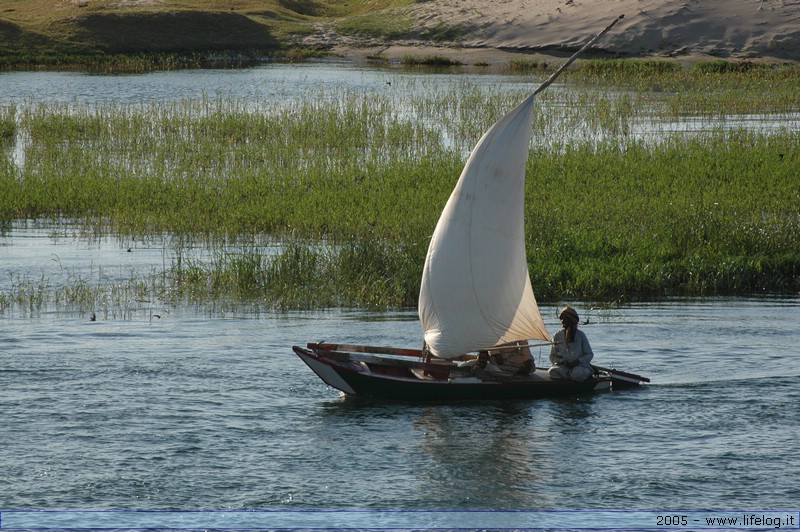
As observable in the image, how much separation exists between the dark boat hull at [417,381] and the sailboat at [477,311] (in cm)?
1

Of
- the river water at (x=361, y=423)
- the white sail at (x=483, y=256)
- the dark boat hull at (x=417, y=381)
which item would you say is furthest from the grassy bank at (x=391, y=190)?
the dark boat hull at (x=417, y=381)

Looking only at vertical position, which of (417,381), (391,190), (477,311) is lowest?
(417,381)

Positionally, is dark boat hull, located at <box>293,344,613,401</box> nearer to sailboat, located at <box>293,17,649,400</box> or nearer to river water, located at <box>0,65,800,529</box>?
sailboat, located at <box>293,17,649,400</box>

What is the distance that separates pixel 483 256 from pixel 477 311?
2.74ft

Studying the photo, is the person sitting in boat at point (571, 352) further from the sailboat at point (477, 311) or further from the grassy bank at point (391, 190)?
the grassy bank at point (391, 190)

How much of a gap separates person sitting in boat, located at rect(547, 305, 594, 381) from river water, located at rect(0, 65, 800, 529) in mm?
464

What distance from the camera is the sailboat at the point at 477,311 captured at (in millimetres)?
15922

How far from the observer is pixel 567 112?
42094 millimetres

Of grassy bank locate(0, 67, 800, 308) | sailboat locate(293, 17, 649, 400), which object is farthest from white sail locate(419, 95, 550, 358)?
grassy bank locate(0, 67, 800, 308)

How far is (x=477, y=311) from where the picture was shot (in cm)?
1639

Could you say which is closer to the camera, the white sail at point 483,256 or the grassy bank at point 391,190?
the white sail at point 483,256

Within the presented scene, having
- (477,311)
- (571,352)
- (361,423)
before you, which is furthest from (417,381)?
(571,352)

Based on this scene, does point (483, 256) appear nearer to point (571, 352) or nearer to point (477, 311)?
point (477, 311)

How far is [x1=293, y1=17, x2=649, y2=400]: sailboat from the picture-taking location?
52.2ft
